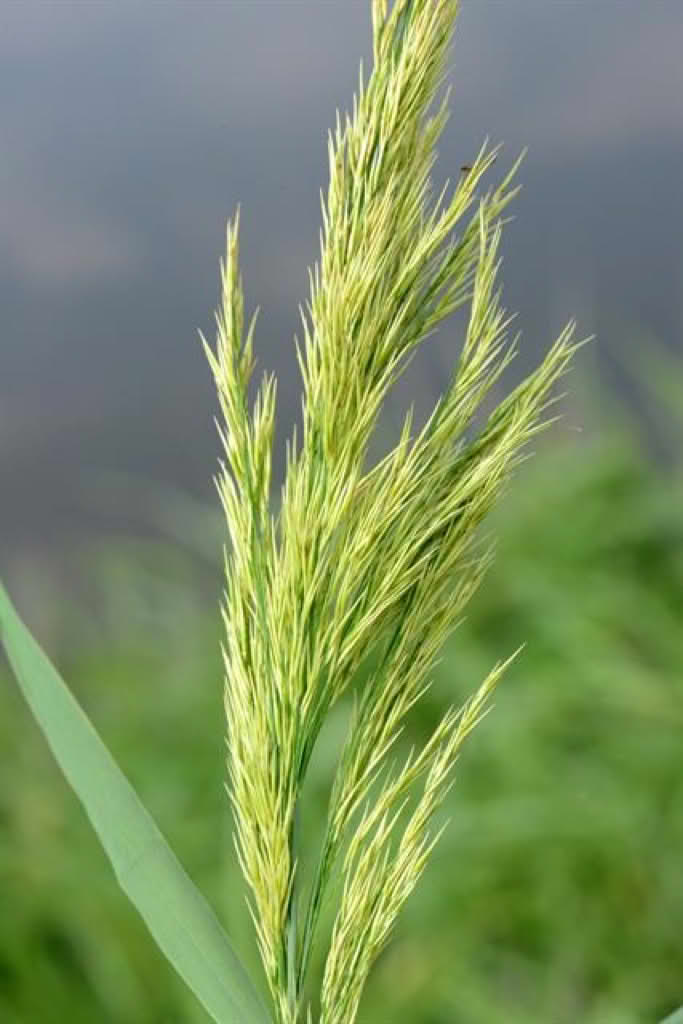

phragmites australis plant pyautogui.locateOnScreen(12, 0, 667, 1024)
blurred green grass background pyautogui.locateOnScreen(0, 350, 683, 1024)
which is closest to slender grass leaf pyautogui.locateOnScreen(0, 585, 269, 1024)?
phragmites australis plant pyautogui.locateOnScreen(12, 0, 667, 1024)

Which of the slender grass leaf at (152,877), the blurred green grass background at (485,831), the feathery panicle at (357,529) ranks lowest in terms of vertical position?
the blurred green grass background at (485,831)

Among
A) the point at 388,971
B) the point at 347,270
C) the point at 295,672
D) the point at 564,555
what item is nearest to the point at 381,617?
the point at 295,672

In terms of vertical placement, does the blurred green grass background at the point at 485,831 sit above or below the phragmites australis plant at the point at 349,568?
below

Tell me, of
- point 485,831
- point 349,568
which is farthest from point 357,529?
point 485,831

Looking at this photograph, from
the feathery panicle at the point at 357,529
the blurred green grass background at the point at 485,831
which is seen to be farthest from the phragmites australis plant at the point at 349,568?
the blurred green grass background at the point at 485,831

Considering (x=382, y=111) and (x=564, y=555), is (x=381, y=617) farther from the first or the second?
(x=564, y=555)

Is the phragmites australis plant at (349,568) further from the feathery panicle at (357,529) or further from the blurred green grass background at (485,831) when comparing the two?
the blurred green grass background at (485,831)
